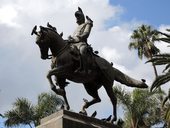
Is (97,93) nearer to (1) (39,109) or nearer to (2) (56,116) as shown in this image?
(2) (56,116)

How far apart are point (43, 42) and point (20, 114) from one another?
2106 centimetres

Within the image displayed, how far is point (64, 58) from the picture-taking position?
41.8 feet

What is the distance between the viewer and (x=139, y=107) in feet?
110

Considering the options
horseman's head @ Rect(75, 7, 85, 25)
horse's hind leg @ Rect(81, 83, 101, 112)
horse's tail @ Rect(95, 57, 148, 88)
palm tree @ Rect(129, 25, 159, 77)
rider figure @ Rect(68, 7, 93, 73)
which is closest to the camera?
rider figure @ Rect(68, 7, 93, 73)

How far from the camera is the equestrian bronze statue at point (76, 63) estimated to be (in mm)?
12734

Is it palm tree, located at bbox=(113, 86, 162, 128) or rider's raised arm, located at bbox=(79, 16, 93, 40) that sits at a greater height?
palm tree, located at bbox=(113, 86, 162, 128)

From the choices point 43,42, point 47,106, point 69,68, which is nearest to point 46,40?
point 43,42

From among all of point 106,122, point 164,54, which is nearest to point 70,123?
point 106,122

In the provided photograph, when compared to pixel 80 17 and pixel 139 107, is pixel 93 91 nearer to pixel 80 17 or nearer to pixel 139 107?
pixel 80 17

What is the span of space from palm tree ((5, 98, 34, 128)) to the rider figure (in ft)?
64.8

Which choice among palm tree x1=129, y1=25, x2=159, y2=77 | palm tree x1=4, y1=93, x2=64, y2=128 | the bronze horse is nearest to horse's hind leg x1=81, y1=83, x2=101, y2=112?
the bronze horse

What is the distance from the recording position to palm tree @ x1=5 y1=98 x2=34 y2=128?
33.0 m

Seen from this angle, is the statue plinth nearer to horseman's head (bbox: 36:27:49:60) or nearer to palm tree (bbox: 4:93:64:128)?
horseman's head (bbox: 36:27:49:60)

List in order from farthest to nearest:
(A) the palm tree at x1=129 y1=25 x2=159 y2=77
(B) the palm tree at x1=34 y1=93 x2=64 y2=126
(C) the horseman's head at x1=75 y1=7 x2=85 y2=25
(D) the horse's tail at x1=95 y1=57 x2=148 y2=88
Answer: (A) the palm tree at x1=129 y1=25 x2=159 y2=77 < (B) the palm tree at x1=34 y1=93 x2=64 y2=126 < (C) the horseman's head at x1=75 y1=7 x2=85 y2=25 < (D) the horse's tail at x1=95 y1=57 x2=148 y2=88
